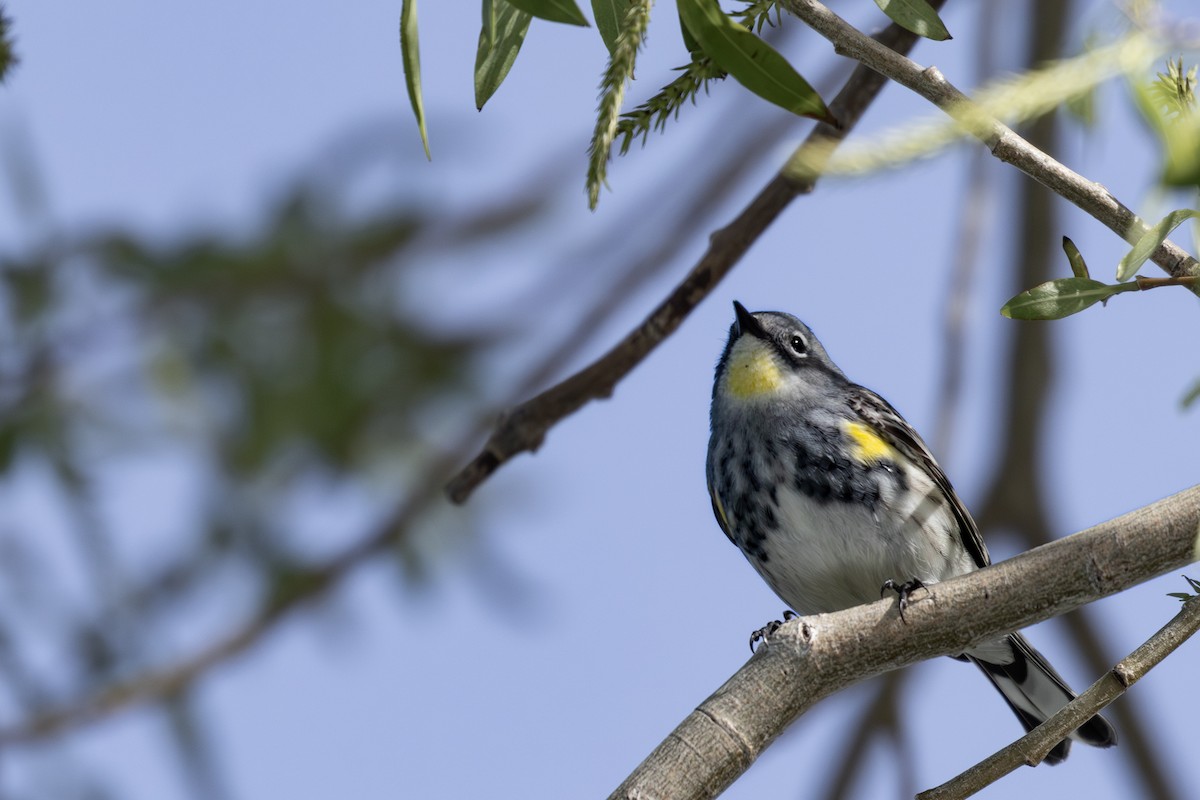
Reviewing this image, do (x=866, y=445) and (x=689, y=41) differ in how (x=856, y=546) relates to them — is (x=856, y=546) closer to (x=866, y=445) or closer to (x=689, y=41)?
(x=866, y=445)

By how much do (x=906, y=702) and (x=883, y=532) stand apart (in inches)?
45.7

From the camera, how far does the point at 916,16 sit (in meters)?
1.84

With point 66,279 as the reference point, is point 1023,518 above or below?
below

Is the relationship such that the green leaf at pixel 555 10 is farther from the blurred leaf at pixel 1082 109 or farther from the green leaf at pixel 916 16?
the blurred leaf at pixel 1082 109

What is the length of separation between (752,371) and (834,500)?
2.00 feet

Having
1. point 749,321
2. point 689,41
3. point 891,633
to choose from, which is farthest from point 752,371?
point 689,41

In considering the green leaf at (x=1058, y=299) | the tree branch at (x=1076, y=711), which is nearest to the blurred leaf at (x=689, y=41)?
the green leaf at (x=1058, y=299)

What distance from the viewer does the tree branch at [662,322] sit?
9.80ft

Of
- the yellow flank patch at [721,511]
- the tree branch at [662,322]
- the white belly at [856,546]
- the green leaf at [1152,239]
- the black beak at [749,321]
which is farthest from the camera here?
the black beak at [749,321]

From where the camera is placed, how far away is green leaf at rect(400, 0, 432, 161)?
5.54 ft

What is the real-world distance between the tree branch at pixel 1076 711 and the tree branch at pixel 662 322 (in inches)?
57.9

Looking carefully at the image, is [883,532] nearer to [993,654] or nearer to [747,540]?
[747,540]

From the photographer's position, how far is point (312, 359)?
440 centimetres

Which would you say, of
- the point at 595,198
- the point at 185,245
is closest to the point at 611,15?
the point at 595,198
